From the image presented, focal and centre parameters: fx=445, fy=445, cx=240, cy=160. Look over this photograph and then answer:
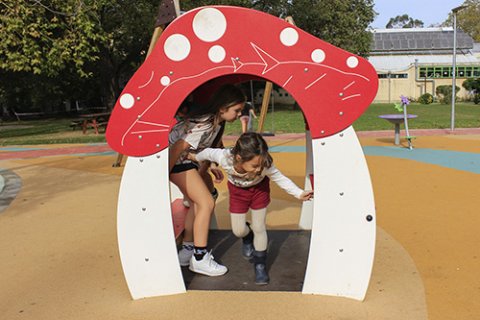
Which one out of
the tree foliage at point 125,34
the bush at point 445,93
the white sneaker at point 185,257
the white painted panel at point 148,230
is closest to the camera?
the white painted panel at point 148,230

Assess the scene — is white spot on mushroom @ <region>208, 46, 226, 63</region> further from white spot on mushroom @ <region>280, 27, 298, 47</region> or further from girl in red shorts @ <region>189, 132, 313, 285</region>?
girl in red shorts @ <region>189, 132, 313, 285</region>

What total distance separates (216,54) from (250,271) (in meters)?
1.62

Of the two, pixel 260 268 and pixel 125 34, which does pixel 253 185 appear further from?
pixel 125 34

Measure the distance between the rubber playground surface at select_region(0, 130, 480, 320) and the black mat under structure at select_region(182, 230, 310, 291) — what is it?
98 mm

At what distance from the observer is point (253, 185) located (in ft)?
10.4

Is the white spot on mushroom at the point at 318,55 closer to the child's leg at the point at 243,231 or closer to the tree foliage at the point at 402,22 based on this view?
the child's leg at the point at 243,231

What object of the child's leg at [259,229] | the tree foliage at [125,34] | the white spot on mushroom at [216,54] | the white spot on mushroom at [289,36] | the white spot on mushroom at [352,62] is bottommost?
the child's leg at [259,229]

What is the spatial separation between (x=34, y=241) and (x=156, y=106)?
243 centimetres

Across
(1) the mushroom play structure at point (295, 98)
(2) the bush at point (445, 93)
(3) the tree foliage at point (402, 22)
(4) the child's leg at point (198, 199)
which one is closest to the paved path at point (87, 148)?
(4) the child's leg at point (198, 199)

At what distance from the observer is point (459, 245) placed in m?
3.88

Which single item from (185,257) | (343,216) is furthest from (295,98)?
(185,257)

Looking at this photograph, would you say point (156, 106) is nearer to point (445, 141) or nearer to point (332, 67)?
point (332, 67)

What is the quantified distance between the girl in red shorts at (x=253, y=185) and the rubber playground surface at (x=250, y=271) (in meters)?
0.37

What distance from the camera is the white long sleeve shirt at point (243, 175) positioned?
3.06 m
